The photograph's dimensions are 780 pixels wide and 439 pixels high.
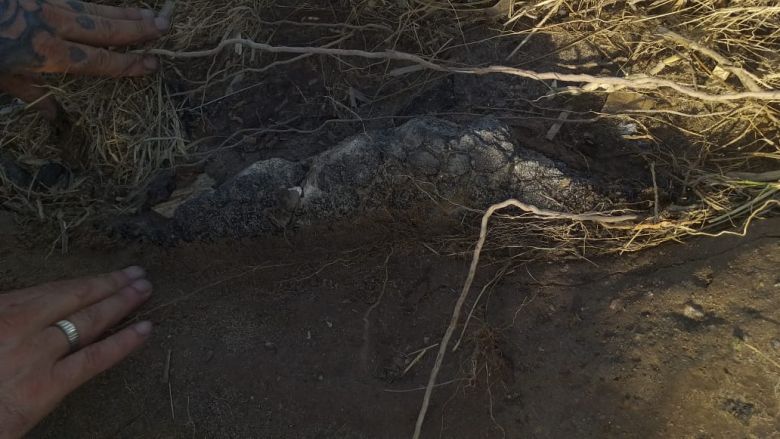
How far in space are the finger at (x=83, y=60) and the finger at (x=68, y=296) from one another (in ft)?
2.59

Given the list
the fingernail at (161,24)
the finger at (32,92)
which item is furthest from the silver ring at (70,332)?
the fingernail at (161,24)

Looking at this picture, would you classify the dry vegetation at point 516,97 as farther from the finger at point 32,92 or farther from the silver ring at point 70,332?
the silver ring at point 70,332

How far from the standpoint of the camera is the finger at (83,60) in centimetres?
208

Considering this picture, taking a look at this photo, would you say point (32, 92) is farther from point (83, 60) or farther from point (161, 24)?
point (161, 24)

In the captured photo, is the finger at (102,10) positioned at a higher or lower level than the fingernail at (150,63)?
higher

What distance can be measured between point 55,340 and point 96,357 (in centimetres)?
13

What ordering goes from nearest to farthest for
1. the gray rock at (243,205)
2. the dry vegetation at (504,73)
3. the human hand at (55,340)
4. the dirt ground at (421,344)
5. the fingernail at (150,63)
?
the dirt ground at (421,344) → the human hand at (55,340) → the dry vegetation at (504,73) → the gray rock at (243,205) → the fingernail at (150,63)

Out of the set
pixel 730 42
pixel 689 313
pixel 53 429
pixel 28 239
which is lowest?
pixel 53 429

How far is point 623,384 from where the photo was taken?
5.18 feet

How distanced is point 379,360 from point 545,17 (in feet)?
4.77

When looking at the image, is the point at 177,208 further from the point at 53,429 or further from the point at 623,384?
the point at 623,384

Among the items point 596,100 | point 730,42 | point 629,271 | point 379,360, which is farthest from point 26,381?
point 730,42

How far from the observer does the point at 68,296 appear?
6.04 feet

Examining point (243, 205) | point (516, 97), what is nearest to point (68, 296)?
point (243, 205)
